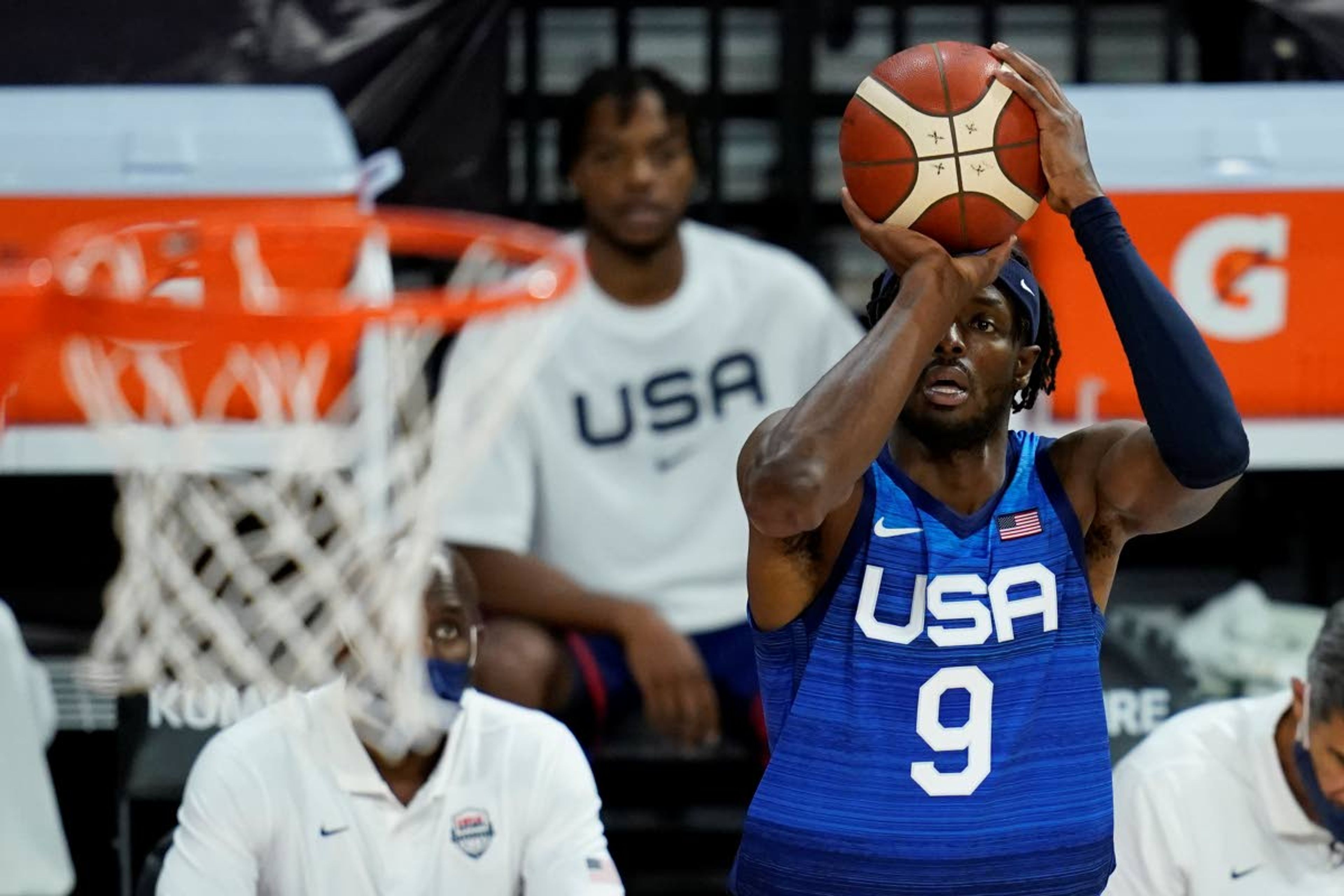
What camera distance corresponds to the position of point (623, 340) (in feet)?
16.7

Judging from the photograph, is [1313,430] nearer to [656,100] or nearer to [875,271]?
[875,271]

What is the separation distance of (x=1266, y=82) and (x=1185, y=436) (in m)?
3.04

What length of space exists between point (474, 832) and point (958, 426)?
1618mm

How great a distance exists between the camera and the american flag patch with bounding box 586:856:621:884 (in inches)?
148

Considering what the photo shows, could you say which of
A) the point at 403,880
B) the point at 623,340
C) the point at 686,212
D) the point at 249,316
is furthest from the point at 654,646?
the point at 249,316

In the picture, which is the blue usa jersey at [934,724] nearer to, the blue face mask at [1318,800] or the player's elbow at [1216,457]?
the player's elbow at [1216,457]

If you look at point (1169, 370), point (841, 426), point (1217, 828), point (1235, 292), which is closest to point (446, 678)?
point (1217, 828)

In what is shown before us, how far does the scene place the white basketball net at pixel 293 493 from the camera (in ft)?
12.7

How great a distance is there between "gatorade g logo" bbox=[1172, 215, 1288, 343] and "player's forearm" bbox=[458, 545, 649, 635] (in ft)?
4.99

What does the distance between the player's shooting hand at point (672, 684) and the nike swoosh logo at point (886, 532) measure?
221 cm

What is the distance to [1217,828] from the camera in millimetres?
3682

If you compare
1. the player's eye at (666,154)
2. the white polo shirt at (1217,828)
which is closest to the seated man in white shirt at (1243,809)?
the white polo shirt at (1217,828)

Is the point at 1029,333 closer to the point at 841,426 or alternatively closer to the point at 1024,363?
the point at 1024,363

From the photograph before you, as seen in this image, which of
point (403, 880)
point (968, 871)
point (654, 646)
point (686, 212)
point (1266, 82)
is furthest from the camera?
point (686, 212)
